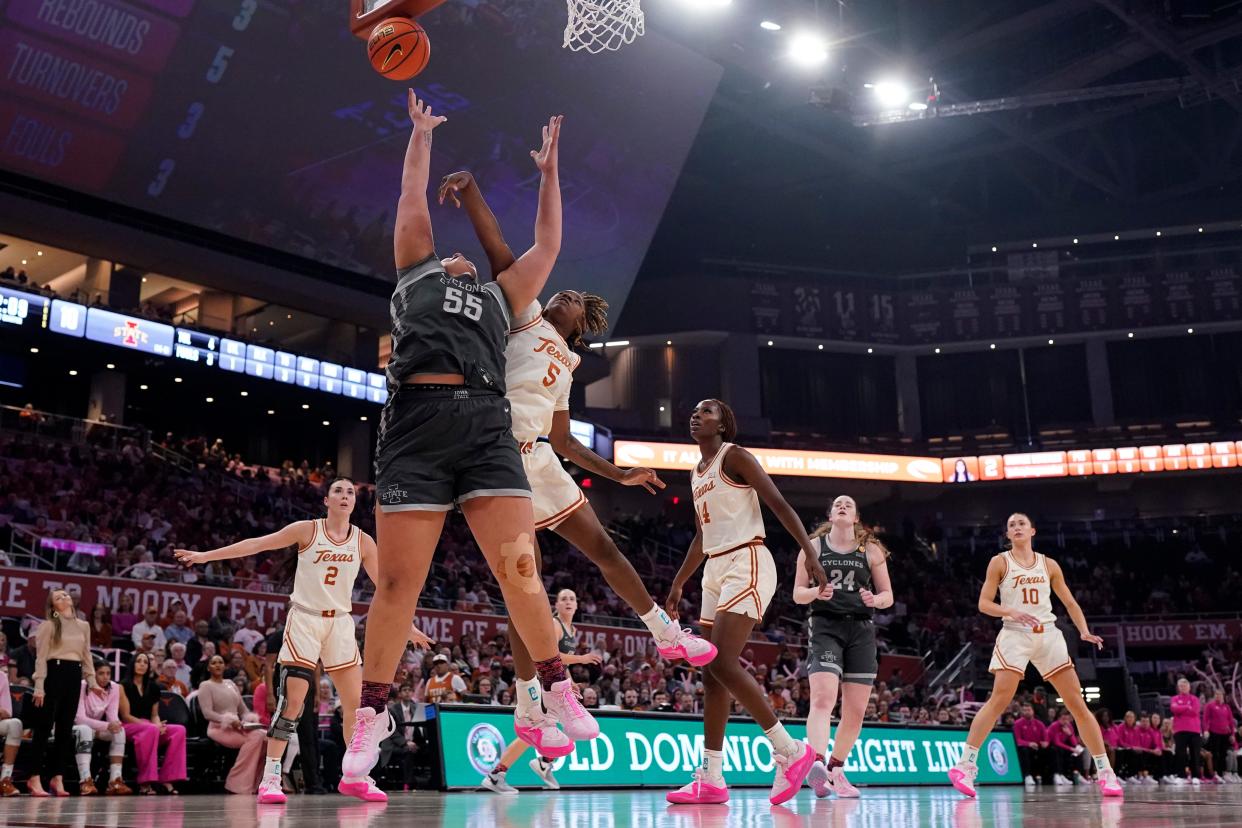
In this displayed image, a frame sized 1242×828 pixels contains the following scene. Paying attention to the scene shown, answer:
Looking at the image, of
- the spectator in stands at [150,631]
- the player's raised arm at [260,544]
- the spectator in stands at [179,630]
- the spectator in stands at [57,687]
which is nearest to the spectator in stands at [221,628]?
the spectator in stands at [179,630]

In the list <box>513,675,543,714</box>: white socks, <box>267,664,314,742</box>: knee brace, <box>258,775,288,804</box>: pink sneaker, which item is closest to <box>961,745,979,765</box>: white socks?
<box>513,675,543,714</box>: white socks

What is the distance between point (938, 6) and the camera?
1169 inches

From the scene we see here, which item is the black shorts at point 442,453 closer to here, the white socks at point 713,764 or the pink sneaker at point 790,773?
the white socks at point 713,764

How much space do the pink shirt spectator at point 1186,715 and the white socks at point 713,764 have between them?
13375mm

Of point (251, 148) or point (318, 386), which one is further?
point (318, 386)

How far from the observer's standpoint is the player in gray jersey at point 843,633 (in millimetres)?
8242

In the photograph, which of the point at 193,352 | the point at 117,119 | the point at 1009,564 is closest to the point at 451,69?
the point at 117,119

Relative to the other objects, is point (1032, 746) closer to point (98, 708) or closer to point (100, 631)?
point (98, 708)

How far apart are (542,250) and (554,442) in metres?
1.20

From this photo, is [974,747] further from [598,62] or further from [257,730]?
[598,62]

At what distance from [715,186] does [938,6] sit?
12669 mm

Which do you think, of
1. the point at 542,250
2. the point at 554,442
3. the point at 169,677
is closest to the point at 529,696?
the point at 554,442

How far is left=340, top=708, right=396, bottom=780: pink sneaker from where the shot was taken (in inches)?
170

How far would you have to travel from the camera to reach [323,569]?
8102mm
